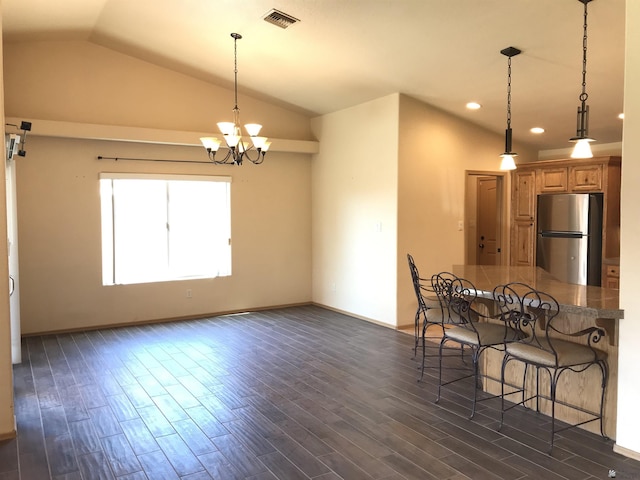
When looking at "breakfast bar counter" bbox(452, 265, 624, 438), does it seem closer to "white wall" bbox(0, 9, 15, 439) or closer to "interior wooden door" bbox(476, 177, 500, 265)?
"white wall" bbox(0, 9, 15, 439)

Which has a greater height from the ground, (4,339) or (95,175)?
(95,175)

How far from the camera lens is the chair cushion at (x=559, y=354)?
2.99 meters

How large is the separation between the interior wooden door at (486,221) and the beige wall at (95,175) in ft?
10.8

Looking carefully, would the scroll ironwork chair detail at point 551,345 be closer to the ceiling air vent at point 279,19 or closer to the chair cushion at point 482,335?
the chair cushion at point 482,335

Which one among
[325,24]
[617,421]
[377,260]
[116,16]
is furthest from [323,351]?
[116,16]

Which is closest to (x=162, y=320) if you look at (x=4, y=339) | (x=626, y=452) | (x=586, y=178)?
(x=4, y=339)

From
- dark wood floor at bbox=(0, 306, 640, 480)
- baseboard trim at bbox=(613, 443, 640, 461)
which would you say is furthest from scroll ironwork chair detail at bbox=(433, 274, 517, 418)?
baseboard trim at bbox=(613, 443, 640, 461)

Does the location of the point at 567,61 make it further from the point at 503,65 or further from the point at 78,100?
the point at 78,100

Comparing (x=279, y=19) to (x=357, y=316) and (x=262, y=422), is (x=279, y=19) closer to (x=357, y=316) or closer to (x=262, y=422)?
(x=262, y=422)

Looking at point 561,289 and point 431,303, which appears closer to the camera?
point 561,289

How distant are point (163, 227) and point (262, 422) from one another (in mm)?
3897

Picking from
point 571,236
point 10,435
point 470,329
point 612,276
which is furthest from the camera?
point 571,236

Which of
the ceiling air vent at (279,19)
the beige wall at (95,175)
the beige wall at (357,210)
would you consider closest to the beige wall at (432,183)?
the beige wall at (357,210)

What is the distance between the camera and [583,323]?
3287mm
